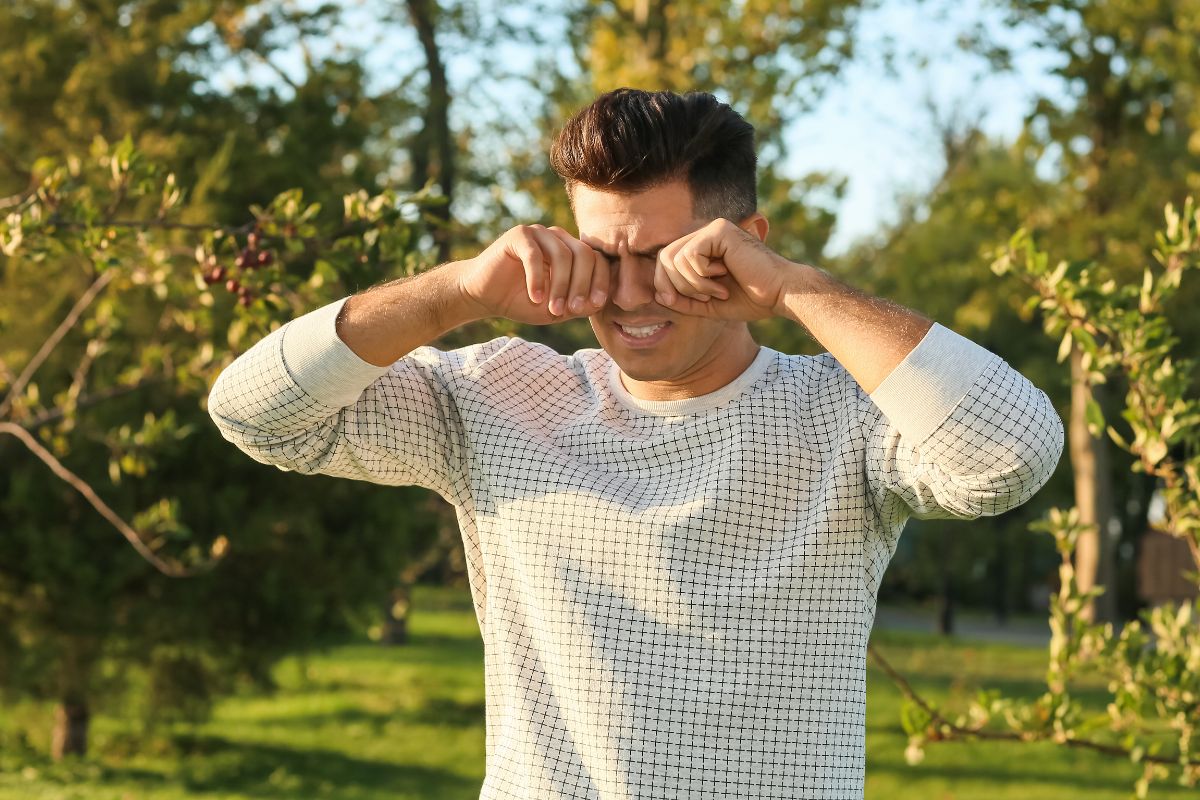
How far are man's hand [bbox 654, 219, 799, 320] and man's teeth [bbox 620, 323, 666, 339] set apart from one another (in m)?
0.09

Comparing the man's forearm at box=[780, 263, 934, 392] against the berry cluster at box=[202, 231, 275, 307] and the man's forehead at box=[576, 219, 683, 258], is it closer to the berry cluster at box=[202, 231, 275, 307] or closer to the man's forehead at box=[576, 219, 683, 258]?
the man's forehead at box=[576, 219, 683, 258]

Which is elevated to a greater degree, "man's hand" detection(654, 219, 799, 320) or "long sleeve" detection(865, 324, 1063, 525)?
"man's hand" detection(654, 219, 799, 320)

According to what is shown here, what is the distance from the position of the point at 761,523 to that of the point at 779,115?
10.5 metres

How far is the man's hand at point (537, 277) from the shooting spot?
7.09 feet

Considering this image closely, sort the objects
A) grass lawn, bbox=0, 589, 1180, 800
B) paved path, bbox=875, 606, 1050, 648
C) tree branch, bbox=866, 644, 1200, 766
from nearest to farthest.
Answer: tree branch, bbox=866, 644, 1200, 766
grass lawn, bbox=0, 589, 1180, 800
paved path, bbox=875, 606, 1050, 648

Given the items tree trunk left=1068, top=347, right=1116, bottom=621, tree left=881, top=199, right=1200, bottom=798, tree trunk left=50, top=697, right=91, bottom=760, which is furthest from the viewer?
tree trunk left=1068, top=347, right=1116, bottom=621

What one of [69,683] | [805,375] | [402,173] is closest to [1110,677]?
[805,375]

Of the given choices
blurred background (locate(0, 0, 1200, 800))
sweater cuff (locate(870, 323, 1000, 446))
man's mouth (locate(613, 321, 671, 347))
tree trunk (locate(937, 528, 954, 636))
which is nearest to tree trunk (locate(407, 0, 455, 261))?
blurred background (locate(0, 0, 1200, 800))

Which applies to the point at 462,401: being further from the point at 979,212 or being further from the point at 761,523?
the point at 979,212

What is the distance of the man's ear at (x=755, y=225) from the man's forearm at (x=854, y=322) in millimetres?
352

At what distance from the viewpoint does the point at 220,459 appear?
26.6 ft

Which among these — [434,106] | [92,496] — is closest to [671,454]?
[92,496]

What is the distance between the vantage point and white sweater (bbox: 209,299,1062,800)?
6.93 ft

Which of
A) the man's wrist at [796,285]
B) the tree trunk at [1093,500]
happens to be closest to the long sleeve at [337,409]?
the man's wrist at [796,285]
